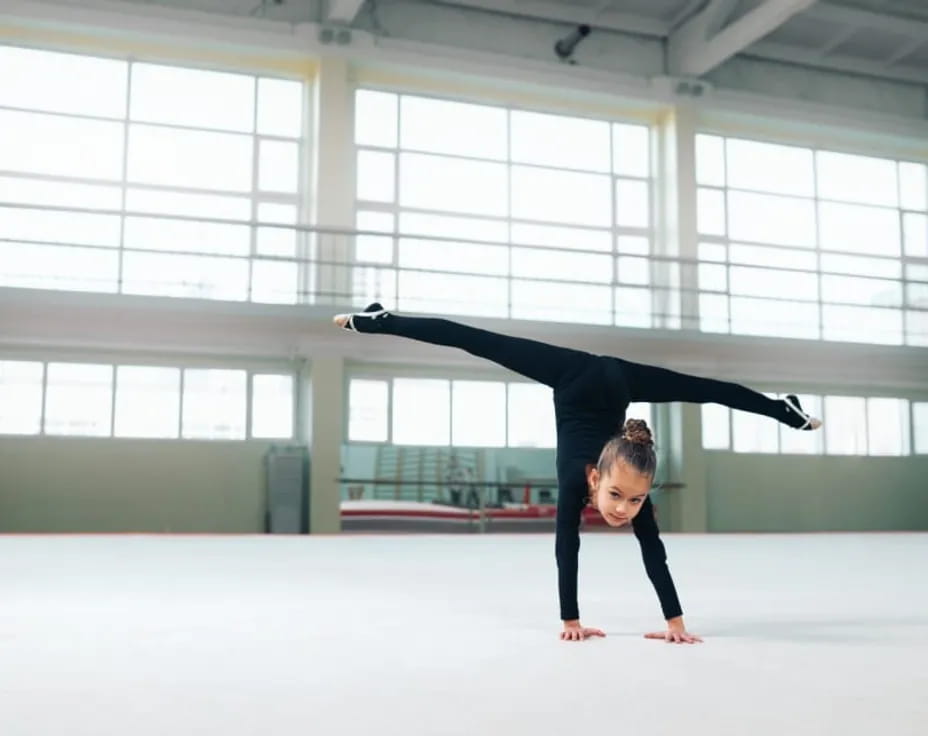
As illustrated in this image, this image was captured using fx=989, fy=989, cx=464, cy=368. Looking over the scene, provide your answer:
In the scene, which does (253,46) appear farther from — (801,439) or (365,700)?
(365,700)

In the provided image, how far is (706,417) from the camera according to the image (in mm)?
15883

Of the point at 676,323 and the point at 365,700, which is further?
the point at 676,323

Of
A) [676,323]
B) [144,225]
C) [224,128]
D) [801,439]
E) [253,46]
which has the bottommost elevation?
[801,439]

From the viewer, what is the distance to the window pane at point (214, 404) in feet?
44.9

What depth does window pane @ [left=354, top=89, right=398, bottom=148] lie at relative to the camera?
48.0 ft

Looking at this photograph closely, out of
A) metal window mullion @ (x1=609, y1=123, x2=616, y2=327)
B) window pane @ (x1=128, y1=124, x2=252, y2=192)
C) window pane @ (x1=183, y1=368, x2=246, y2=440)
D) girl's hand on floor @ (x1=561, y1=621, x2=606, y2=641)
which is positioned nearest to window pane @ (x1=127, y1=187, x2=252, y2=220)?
window pane @ (x1=128, y1=124, x2=252, y2=192)

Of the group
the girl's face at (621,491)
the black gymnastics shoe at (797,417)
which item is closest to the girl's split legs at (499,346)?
the girl's face at (621,491)

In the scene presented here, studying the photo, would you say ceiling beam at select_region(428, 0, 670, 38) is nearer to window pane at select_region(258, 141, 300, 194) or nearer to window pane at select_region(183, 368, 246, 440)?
window pane at select_region(258, 141, 300, 194)

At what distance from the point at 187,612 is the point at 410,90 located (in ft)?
38.7

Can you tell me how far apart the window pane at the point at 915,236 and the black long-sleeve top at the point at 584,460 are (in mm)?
16099

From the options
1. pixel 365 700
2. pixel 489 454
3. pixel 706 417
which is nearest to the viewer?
pixel 365 700

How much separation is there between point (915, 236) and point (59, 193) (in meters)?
14.3

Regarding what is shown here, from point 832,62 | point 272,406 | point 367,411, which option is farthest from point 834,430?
point 272,406

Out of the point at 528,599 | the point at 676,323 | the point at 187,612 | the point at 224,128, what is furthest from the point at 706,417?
the point at 187,612
